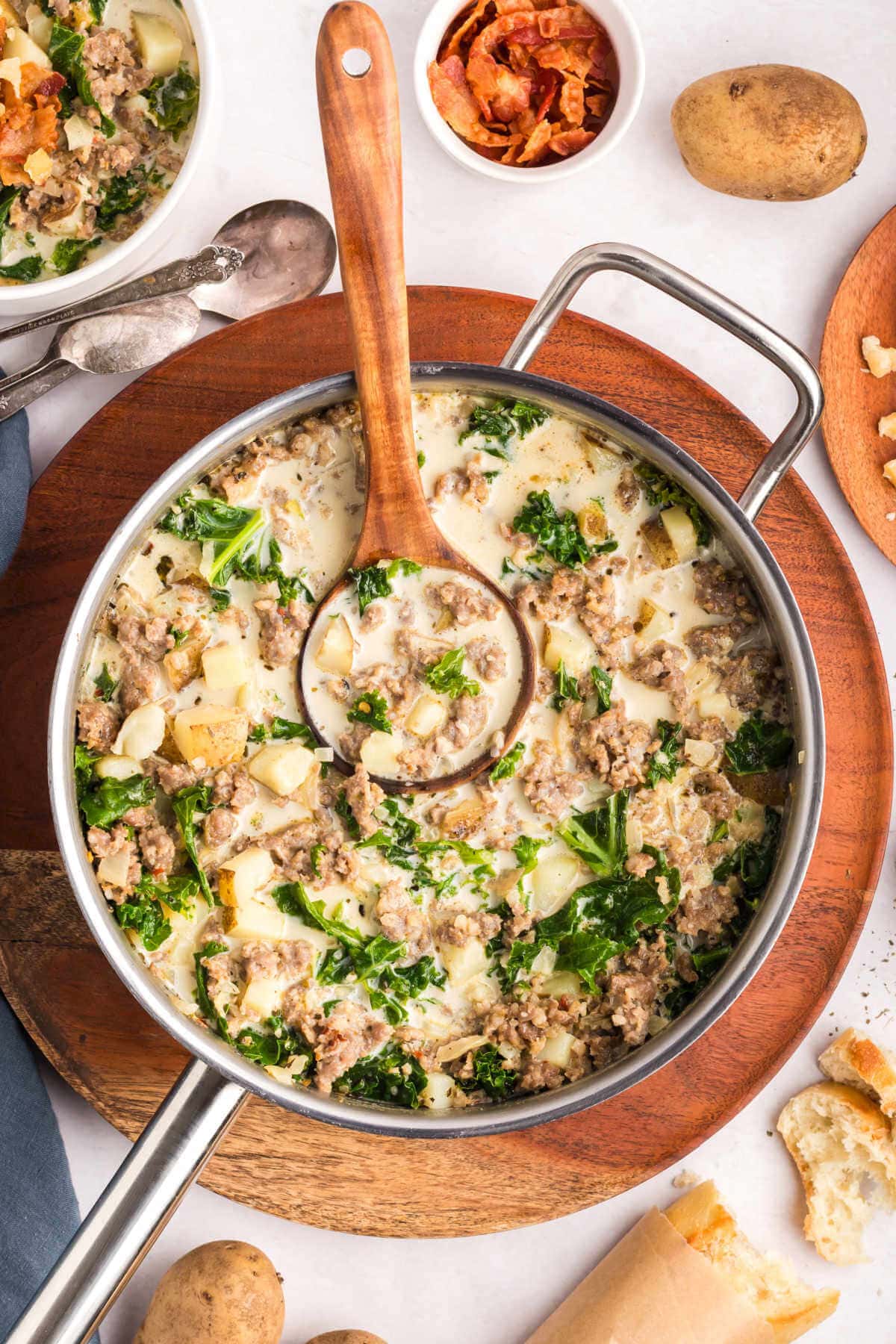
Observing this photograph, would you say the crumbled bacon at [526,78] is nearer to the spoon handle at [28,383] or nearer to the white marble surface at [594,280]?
the white marble surface at [594,280]

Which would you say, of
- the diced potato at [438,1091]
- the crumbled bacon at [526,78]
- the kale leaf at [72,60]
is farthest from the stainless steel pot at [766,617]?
the kale leaf at [72,60]

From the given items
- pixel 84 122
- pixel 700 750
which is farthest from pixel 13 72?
pixel 700 750

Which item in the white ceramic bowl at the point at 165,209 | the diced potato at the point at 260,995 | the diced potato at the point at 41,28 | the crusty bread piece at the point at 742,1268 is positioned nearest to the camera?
the diced potato at the point at 260,995

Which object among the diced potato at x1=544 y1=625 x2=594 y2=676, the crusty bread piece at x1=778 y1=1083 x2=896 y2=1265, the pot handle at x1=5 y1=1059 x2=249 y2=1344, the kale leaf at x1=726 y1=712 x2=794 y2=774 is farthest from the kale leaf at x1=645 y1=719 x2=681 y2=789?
the pot handle at x1=5 y1=1059 x2=249 y2=1344

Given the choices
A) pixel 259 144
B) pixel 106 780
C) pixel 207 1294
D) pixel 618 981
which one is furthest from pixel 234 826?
pixel 259 144

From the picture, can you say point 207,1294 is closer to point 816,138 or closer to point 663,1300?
point 663,1300

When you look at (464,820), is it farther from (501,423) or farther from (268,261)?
(268,261)
